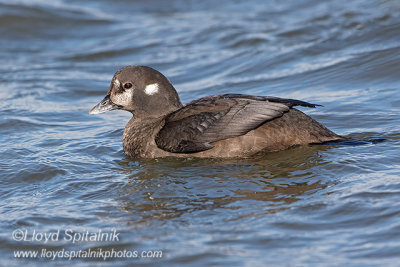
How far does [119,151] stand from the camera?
6773 mm

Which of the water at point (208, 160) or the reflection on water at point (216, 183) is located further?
the reflection on water at point (216, 183)

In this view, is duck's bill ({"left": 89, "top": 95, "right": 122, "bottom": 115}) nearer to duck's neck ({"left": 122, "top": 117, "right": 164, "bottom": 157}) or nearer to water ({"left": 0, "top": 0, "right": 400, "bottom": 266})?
duck's neck ({"left": 122, "top": 117, "right": 164, "bottom": 157})

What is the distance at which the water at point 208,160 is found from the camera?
172 inches

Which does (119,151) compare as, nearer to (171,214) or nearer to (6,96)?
(171,214)

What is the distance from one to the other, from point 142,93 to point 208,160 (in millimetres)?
→ 1099

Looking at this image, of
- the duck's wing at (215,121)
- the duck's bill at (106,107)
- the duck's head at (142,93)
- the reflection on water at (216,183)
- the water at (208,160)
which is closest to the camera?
the water at (208,160)

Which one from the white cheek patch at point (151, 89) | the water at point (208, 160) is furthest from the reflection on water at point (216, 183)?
the white cheek patch at point (151, 89)

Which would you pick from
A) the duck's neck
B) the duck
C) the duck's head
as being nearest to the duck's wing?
the duck

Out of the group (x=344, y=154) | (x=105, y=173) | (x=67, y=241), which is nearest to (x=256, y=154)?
(x=344, y=154)

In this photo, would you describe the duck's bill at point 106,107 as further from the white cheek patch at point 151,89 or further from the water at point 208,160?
the water at point 208,160

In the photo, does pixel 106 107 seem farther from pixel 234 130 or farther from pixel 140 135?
pixel 234 130

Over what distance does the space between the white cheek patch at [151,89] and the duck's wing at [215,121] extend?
0.59 metres

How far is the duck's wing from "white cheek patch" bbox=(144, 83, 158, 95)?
59 cm

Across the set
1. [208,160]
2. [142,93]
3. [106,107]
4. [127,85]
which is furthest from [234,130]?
[106,107]
